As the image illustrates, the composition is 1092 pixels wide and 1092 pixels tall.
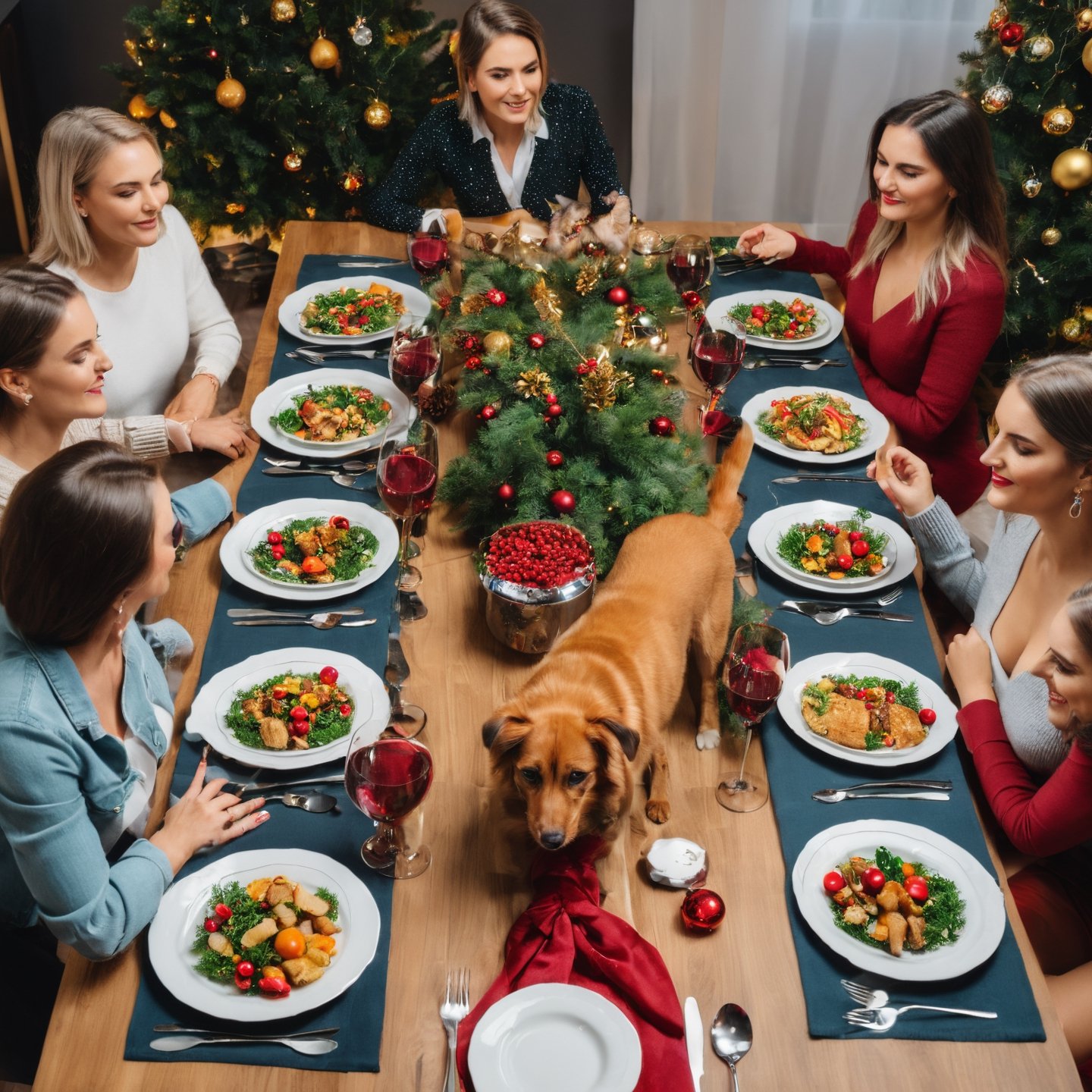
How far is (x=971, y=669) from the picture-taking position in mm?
1774

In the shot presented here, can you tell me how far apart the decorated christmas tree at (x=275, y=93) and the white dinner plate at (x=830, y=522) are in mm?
2277

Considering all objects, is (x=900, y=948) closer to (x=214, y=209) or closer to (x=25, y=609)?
(x=25, y=609)

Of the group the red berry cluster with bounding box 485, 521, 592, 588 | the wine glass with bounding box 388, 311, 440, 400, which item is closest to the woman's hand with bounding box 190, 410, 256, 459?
the wine glass with bounding box 388, 311, 440, 400

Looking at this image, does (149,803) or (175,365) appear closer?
(149,803)

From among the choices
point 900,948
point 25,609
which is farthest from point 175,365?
point 900,948

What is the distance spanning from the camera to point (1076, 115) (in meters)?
3.23

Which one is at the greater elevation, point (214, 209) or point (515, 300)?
point (515, 300)

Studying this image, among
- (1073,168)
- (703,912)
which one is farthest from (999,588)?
(1073,168)

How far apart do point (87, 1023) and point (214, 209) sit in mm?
3097

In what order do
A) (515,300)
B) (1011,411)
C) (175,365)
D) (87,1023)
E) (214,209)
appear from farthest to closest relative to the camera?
(214,209)
(175,365)
(515,300)
(1011,411)
(87,1023)

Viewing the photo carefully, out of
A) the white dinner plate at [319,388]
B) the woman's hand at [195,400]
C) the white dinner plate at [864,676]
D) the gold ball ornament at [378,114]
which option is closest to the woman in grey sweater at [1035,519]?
the white dinner plate at [864,676]

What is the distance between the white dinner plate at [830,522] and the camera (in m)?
1.97

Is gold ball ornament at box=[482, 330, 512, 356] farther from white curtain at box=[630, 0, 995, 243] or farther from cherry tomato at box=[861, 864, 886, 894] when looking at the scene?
white curtain at box=[630, 0, 995, 243]

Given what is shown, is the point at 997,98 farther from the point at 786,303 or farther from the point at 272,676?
the point at 272,676
